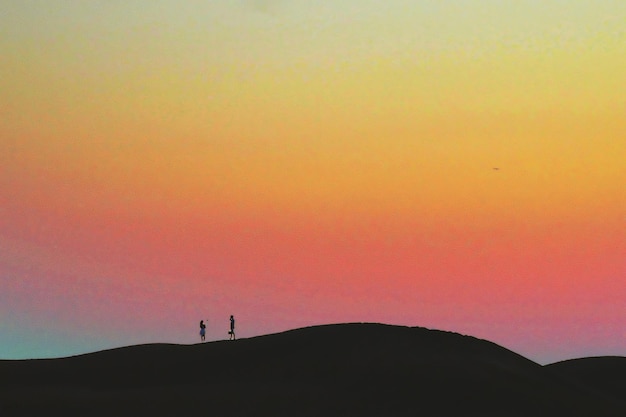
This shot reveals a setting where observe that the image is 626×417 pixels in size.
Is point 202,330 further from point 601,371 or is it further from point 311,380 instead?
point 601,371

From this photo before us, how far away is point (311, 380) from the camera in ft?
126

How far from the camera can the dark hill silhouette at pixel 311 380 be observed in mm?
34562

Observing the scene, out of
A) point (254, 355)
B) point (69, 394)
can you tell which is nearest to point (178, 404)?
point (69, 394)

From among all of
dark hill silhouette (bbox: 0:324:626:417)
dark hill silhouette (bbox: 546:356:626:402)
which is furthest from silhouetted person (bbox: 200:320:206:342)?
dark hill silhouette (bbox: 546:356:626:402)

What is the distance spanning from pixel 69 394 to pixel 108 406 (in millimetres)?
3056

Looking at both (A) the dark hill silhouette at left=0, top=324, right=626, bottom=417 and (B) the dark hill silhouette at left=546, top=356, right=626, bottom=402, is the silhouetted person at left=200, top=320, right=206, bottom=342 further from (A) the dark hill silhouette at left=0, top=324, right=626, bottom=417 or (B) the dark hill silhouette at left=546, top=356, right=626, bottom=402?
(B) the dark hill silhouette at left=546, top=356, right=626, bottom=402

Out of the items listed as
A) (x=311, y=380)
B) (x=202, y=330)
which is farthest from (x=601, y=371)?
(x=311, y=380)

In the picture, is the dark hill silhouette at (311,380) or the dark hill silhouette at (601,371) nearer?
the dark hill silhouette at (311,380)

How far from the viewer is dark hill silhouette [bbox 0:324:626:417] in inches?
1361

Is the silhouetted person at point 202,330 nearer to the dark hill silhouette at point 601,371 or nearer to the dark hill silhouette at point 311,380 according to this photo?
the dark hill silhouette at point 311,380

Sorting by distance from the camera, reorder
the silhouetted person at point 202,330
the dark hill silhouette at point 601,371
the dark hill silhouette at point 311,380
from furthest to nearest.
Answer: the dark hill silhouette at point 601,371, the silhouetted person at point 202,330, the dark hill silhouette at point 311,380

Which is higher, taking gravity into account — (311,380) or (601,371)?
(601,371)

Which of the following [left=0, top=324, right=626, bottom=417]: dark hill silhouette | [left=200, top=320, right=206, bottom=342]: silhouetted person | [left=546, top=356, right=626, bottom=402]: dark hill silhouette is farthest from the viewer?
[left=546, top=356, right=626, bottom=402]: dark hill silhouette

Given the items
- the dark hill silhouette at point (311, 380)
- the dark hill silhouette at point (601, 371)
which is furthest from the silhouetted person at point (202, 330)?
the dark hill silhouette at point (601, 371)
